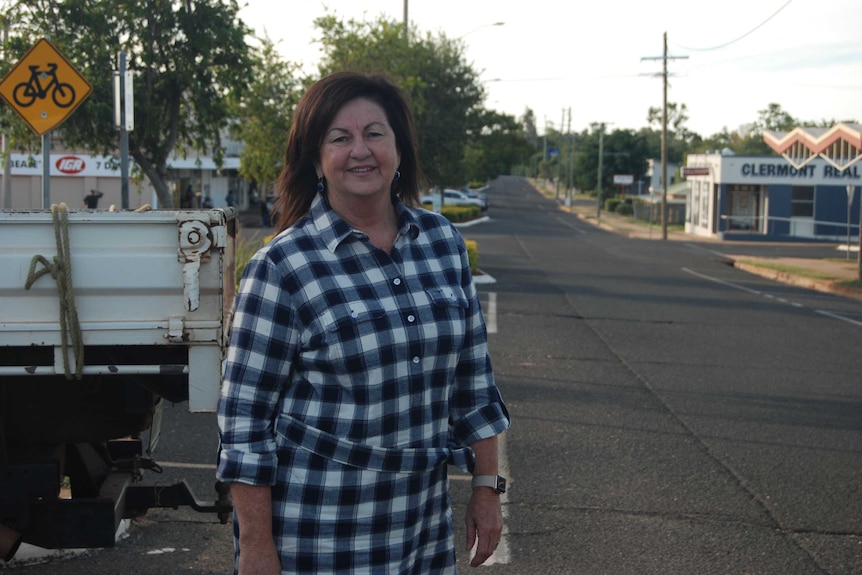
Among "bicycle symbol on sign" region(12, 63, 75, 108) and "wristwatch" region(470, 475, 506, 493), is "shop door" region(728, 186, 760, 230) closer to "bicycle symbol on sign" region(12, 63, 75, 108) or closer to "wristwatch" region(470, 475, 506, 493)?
"bicycle symbol on sign" region(12, 63, 75, 108)

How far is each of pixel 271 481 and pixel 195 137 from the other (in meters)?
13.8

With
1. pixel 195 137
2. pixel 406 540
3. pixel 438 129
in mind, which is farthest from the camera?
pixel 438 129

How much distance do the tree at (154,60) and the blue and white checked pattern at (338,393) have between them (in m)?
12.0

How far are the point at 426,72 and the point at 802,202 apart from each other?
24956 mm

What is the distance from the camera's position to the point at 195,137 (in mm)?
15508

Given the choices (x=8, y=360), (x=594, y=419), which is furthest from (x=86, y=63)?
(x=8, y=360)

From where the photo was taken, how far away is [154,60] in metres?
14.2

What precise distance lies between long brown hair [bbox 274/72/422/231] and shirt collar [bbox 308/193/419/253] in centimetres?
7

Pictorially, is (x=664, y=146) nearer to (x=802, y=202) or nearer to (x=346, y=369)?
(x=802, y=202)

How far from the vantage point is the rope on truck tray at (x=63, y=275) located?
11.6 feet

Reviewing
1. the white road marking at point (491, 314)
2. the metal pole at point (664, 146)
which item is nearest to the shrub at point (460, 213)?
the metal pole at point (664, 146)

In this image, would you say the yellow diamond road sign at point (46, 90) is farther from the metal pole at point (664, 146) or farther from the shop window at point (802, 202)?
the shop window at point (802, 202)

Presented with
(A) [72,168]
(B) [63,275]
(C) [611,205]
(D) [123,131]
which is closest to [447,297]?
(B) [63,275]

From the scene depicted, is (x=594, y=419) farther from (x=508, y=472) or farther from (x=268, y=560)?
(x=268, y=560)
